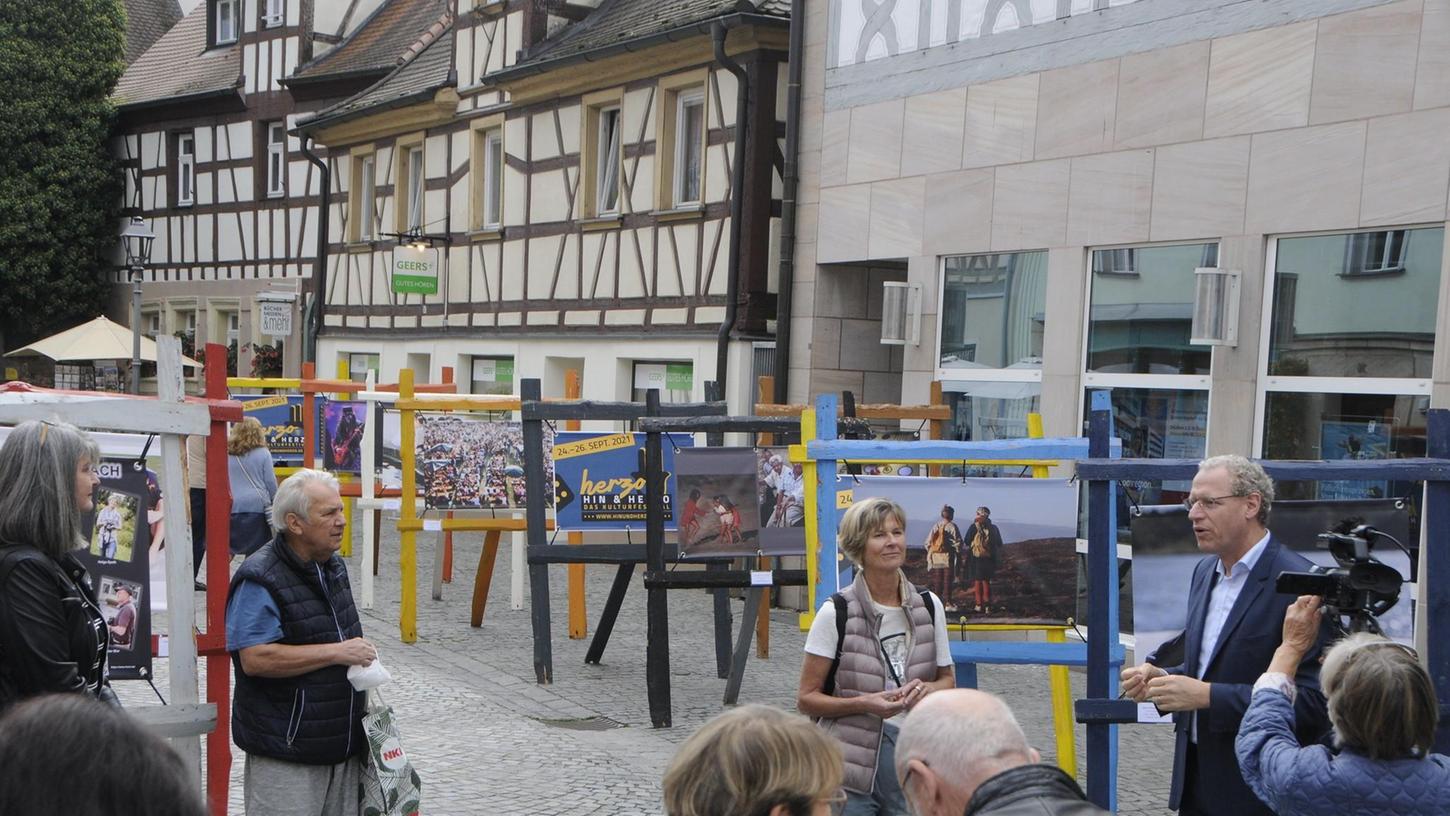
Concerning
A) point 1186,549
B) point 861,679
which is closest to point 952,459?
point 1186,549

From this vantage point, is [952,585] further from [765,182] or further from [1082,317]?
[765,182]

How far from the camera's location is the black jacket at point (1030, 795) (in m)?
2.57

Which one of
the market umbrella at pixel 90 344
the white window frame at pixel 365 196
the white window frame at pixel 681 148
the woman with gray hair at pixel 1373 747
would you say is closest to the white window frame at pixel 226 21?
the market umbrella at pixel 90 344

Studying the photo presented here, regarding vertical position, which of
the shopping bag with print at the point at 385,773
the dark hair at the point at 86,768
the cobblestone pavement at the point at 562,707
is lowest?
the cobblestone pavement at the point at 562,707

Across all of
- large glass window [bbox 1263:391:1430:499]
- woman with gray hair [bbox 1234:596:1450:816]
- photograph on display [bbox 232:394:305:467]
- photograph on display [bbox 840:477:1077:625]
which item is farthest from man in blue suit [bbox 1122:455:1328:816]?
photograph on display [bbox 232:394:305:467]

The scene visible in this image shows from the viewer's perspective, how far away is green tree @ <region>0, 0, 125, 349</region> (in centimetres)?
3322

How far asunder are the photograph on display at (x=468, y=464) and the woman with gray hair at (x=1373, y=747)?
8436 mm

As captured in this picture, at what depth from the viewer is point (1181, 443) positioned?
10648mm

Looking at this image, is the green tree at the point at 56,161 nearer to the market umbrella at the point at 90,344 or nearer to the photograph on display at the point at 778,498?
the market umbrella at the point at 90,344

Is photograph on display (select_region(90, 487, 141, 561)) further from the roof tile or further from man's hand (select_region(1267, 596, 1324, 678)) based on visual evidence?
the roof tile

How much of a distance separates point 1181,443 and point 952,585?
4710 mm

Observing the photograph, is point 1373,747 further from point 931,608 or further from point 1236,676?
point 931,608

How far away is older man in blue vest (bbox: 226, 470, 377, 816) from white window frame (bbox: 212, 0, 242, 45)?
29916 millimetres

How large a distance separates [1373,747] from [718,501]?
18.7 feet
